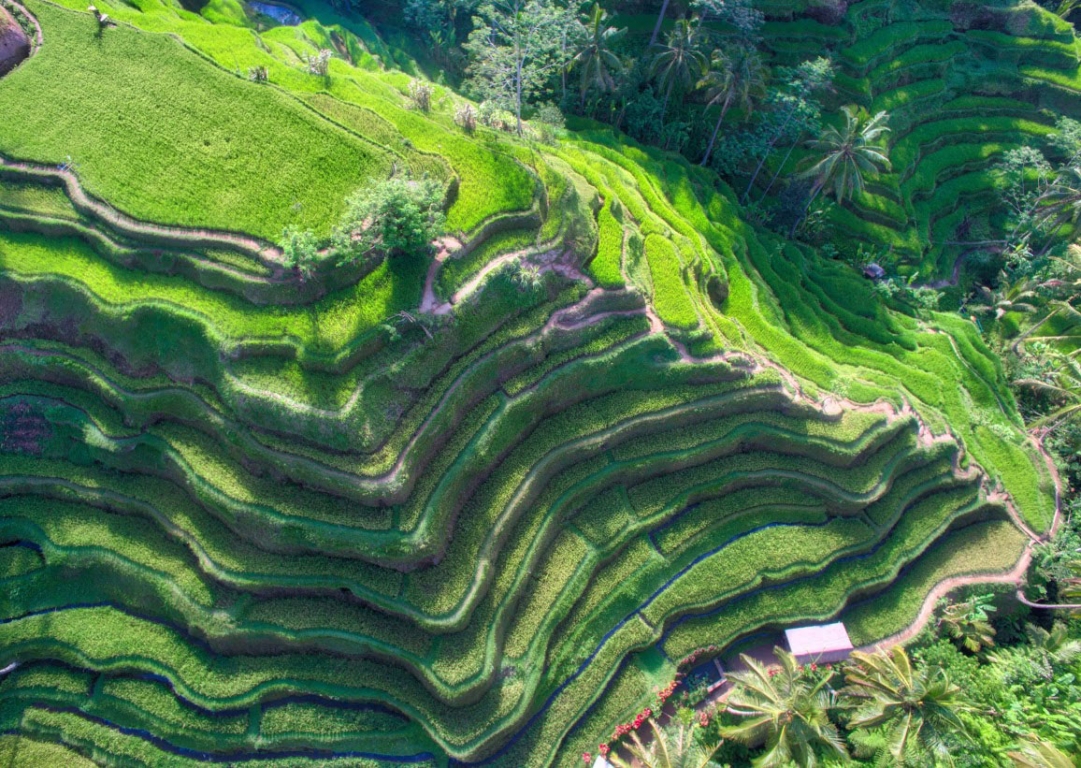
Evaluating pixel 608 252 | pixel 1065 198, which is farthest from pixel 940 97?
pixel 608 252

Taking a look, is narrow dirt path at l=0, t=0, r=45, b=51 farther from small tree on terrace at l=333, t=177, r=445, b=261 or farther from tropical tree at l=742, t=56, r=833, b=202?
tropical tree at l=742, t=56, r=833, b=202

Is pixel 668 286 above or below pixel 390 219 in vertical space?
below

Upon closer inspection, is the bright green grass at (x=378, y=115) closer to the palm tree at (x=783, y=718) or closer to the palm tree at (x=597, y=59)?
the palm tree at (x=597, y=59)

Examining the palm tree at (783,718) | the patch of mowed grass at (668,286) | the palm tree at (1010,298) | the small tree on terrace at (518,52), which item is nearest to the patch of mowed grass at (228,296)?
the patch of mowed grass at (668,286)

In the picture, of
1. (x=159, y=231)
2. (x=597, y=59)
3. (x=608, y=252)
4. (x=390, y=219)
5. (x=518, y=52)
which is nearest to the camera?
(x=390, y=219)

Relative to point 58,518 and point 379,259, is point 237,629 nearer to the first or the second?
point 58,518

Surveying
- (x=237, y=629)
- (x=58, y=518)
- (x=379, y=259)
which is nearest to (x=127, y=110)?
(x=379, y=259)

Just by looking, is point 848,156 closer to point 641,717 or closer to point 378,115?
point 378,115
